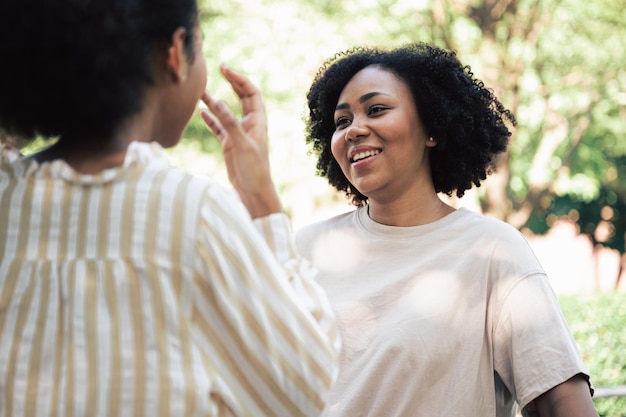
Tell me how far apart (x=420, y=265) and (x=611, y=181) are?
13267 mm

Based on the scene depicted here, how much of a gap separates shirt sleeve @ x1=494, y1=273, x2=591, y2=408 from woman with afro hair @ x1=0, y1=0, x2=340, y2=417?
4.29ft

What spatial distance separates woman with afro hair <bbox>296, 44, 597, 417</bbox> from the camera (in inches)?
109

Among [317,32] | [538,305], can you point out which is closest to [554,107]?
[317,32]

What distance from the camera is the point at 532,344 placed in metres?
2.71

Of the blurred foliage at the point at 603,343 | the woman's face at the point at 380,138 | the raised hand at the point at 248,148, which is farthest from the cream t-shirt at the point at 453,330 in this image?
the blurred foliage at the point at 603,343

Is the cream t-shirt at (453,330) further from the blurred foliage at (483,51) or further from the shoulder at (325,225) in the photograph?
the blurred foliage at (483,51)

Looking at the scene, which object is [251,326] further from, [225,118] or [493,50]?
[493,50]

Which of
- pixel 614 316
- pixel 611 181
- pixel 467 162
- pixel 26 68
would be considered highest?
pixel 26 68

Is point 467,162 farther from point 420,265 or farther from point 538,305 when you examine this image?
point 538,305

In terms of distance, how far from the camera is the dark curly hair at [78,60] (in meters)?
1.45

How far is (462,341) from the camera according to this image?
9.23 feet

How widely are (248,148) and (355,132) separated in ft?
5.23

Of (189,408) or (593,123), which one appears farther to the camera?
(593,123)

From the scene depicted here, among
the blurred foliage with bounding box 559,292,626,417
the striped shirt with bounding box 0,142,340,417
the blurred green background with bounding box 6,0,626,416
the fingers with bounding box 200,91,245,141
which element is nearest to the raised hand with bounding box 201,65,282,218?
the fingers with bounding box 200,91,245,141
